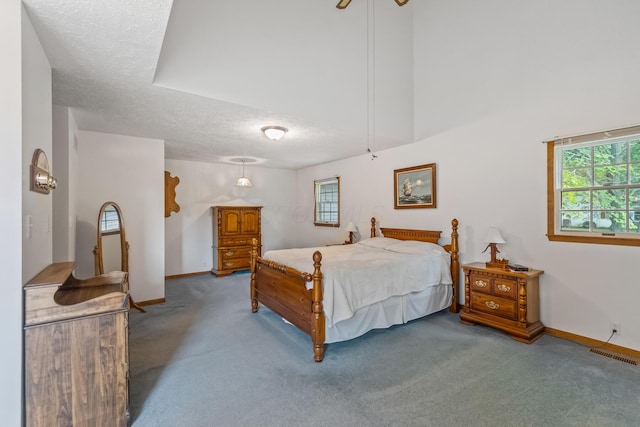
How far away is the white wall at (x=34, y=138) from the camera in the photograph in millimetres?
1638

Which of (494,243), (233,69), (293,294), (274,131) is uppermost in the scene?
(233,69)

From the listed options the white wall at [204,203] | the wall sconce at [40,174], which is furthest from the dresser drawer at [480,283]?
the white wall at [204,203]

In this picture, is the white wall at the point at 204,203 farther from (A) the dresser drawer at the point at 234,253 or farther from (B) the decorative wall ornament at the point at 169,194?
(A) the dresser drawer at the point at 234,253

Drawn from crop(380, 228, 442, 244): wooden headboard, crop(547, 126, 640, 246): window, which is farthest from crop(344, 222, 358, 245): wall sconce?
crop(547, 126, 640, 246): window

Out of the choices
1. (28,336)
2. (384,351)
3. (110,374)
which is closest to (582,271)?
(384,351)

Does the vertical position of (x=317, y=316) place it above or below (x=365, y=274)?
below

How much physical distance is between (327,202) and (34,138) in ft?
17.2

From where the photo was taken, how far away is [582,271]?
3049mm

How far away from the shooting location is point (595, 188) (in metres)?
3.01

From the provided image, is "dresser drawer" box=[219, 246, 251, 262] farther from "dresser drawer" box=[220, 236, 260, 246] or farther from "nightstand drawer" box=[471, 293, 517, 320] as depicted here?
"nightstand drawer" box=[471, 293, 517, 320]

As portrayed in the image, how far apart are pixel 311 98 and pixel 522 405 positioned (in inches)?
134

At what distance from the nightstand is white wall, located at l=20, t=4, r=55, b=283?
4.00 m

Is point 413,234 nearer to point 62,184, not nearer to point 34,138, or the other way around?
point 34,138

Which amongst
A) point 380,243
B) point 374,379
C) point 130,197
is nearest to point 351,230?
point 380,243
